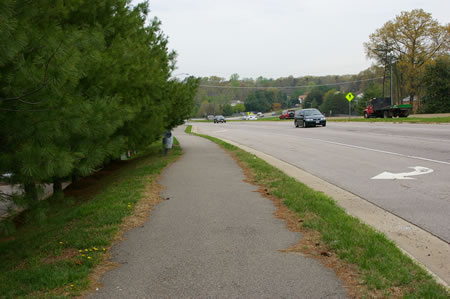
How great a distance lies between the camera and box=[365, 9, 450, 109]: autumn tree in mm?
58000

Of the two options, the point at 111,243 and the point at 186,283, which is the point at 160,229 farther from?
the point at 186,283

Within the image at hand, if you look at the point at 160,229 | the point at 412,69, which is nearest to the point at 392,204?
the point at 160,229

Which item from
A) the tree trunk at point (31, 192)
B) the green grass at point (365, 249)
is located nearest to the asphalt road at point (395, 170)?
the green grass at point (365, 249)

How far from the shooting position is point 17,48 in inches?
181

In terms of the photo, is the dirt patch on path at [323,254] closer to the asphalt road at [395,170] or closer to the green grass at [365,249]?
the green grass at [365,249]

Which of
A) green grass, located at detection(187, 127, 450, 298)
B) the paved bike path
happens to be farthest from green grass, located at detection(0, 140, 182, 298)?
green grass, located at detection(187, 127, 450, 298)

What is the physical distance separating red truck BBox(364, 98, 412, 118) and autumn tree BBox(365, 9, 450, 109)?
19.0 meters

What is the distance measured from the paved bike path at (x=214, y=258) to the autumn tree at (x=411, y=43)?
5926 centimetres

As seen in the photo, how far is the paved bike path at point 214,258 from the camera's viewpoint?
396cm

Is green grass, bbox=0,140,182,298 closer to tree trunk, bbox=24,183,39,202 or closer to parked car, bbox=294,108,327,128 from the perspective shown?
tree trunk, bbox=24,183,39,202

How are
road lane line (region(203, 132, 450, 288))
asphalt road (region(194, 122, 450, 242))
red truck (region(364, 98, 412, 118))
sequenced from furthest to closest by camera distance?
red truck (region(364, 98, 412, 118)) → asphalt road (region(194, 122, 450, 242)) → road lane line (region(203, 132, 450, 288))

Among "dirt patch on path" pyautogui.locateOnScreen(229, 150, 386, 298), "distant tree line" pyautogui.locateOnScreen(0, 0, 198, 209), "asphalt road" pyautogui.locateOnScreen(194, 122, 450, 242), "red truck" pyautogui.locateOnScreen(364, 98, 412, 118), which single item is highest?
"distant tree line" pyautogui.locateOnScreen(0, 0, 198, 209)

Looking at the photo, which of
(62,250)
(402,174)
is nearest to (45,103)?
(62,250)

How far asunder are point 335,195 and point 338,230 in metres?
2.87
